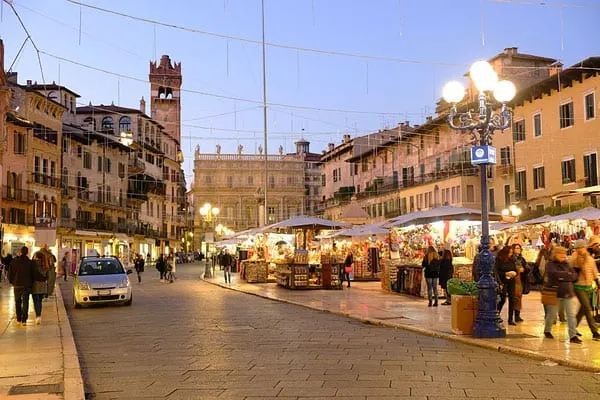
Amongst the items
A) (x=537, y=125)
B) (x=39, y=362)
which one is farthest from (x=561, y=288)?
(x=537, y=125)

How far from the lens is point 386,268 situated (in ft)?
86.5

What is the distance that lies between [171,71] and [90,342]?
97.7 m

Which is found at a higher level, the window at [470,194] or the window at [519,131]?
the window at [519,131]

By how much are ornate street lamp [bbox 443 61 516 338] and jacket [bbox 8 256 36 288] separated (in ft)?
31.4

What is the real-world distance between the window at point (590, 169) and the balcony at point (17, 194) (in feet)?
121

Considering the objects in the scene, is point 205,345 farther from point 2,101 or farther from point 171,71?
point 171,71

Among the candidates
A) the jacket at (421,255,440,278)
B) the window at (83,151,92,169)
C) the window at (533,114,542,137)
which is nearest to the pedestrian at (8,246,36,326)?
the jacket at (421,255,440,278)

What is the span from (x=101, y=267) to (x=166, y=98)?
8373cm

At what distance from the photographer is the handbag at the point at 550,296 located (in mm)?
12549

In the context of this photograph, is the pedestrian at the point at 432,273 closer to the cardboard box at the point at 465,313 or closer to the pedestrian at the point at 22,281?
the cardboard box at the point at 465,313

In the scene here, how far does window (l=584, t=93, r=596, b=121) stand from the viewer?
35594 mm

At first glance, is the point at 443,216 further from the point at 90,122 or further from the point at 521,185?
the point at 90,122

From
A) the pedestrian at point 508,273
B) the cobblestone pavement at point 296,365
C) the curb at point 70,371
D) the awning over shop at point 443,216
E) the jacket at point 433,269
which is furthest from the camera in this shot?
the awning over shop at point 443,216

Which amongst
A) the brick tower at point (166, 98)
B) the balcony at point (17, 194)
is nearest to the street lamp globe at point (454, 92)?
the balcony at point (17, 194)
